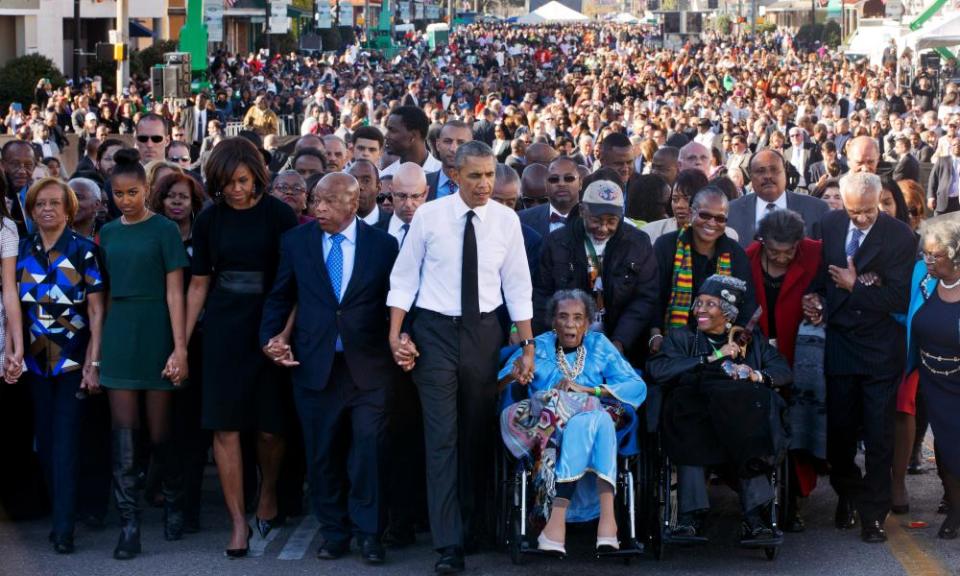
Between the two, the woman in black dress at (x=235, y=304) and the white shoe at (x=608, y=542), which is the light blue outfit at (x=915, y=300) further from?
the woman in black dress at (x=235, y=304)

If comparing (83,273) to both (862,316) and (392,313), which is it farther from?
(862,316)

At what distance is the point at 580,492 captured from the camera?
26.5 ft

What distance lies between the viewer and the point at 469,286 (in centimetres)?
803

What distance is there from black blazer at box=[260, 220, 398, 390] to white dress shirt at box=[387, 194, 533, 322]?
0.19m

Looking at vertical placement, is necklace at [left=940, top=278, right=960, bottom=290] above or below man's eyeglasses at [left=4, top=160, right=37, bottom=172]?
below

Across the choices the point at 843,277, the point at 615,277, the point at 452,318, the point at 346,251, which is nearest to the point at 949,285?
the point at 843,277

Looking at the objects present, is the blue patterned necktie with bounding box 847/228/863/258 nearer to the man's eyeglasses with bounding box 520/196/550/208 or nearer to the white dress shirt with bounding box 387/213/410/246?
the white dress shirt with bounding box 387/213/410/246

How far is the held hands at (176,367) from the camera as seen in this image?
839 cm

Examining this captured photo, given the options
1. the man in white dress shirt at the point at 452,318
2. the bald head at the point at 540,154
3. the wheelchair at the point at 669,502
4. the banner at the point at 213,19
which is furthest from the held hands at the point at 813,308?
the banner at the point at 213,19

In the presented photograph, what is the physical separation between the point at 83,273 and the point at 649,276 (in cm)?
297

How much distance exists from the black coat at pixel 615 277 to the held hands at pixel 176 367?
6.13 ft

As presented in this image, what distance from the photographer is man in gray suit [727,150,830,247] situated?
34.8ft

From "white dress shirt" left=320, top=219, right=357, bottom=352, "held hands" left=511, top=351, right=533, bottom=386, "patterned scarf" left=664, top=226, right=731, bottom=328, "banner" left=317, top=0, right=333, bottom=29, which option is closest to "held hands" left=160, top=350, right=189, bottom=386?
"white dress shirt" left=320, top=219, right=357, bottom=352

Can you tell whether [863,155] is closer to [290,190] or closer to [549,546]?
[290,190]
